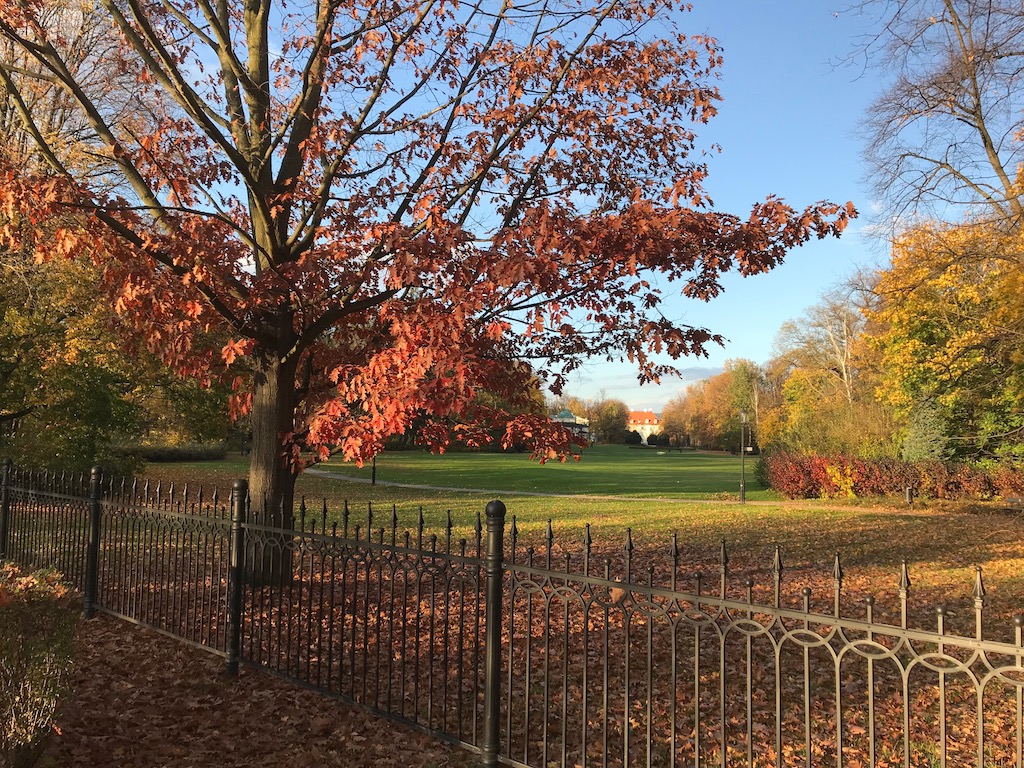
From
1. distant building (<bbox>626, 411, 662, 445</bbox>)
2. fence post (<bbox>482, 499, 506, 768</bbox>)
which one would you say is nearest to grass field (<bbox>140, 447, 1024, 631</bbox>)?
fence post (<bbox>482, 499, 506, 768</bbox>)

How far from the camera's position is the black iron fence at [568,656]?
3388 millimetres

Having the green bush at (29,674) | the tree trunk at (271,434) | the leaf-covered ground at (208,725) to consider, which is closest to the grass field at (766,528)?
the leaf-covered ground at (208,725)

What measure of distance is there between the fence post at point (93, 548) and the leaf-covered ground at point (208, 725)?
1502mm

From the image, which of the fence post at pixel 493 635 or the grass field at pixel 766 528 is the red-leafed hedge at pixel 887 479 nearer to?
the grass field at pixel 766 528

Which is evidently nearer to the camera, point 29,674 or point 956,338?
point 29,674

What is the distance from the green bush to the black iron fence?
110 cm

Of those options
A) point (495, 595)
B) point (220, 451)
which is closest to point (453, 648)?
point (495, 595)

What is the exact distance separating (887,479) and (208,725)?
24169 mm

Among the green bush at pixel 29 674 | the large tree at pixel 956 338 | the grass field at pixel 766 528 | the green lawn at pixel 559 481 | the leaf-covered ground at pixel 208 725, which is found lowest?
the green lawn at pixel 559 481

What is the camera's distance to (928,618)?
8.44 m

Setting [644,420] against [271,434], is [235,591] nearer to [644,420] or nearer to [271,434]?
[271,434]

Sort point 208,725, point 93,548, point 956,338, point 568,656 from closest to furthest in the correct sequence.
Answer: point 208,725 < point 568,656 < point 93,548 < point 956,338

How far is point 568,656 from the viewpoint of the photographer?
18.3 ft

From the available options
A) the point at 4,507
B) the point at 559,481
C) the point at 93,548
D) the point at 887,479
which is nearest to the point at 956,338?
the point at 887,479
